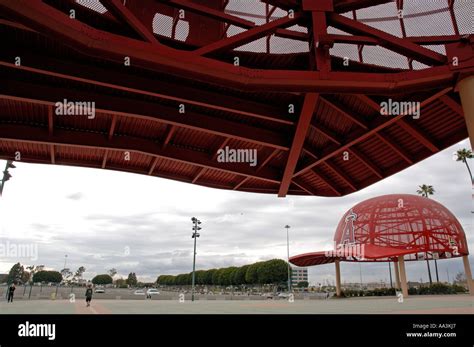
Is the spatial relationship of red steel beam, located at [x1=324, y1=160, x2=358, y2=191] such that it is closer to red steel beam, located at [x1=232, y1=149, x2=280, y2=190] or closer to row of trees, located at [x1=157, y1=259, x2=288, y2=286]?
red steel beam, located at [x1=232, y1=149, x2=280, y2=190]

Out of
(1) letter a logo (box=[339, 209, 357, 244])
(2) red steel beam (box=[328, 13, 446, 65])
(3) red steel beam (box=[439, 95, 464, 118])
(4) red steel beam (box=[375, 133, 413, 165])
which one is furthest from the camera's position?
(1) letter a logo (box=[339, 209, 357, 244])

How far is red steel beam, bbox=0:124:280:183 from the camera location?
37.0 ft

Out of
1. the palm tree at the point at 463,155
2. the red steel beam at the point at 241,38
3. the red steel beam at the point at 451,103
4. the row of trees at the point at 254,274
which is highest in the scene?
the palm tree at the point at 463,155

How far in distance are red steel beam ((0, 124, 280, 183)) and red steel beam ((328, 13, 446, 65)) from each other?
7500mm

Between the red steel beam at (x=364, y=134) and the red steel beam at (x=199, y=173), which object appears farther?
the red steel beam at (x=199, y=173)

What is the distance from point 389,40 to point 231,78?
3.98m

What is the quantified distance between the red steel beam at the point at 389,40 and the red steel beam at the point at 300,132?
1861 millimetres

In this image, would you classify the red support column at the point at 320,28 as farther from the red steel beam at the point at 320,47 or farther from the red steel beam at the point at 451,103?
the red steel beam at the point at 451,103

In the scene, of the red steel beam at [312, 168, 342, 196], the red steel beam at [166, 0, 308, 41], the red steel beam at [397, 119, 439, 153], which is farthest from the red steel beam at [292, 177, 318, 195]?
the red steel beam at [166, 0, 308, 41]

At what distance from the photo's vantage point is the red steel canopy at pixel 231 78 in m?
7.51

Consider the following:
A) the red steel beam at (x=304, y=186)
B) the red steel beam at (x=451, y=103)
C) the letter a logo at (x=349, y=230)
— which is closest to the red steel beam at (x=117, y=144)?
the red steel beam at (x=304, y=186)

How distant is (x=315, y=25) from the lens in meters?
8.01
